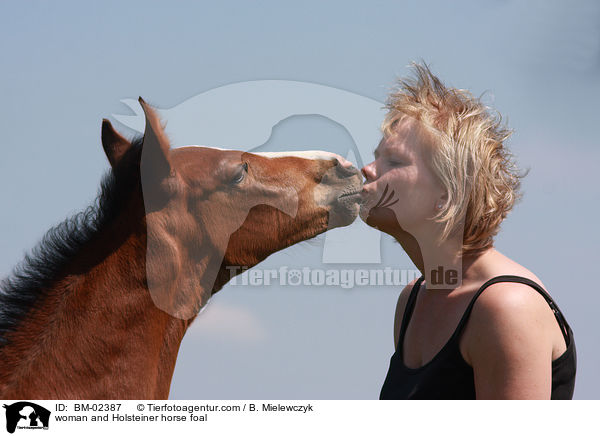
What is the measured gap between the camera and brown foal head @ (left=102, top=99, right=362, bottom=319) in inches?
124

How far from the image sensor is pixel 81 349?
2891 mm

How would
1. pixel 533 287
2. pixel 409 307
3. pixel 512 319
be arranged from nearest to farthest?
pixel 512 319
pixel 533 287
pixel 409 307

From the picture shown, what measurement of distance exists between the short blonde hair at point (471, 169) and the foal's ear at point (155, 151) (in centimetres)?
143

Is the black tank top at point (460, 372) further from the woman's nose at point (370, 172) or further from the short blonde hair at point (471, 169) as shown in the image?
the woman's nose at point (370, 172)

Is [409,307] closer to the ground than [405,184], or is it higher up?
closer to the ground

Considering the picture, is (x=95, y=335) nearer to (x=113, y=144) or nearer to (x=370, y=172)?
(x=113, y=144)

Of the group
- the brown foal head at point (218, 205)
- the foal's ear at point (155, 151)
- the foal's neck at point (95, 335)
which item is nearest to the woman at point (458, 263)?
the brown foal head at point (218, 205)

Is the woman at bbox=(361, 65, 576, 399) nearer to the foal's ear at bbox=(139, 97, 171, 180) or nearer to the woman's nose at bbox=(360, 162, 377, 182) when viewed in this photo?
the woman's nose at bbox=(360, 162, 377, 182)

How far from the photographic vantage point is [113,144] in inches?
133

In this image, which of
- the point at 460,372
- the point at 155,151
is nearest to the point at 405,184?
the point at 460,372

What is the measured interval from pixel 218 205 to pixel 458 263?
4.87ft
